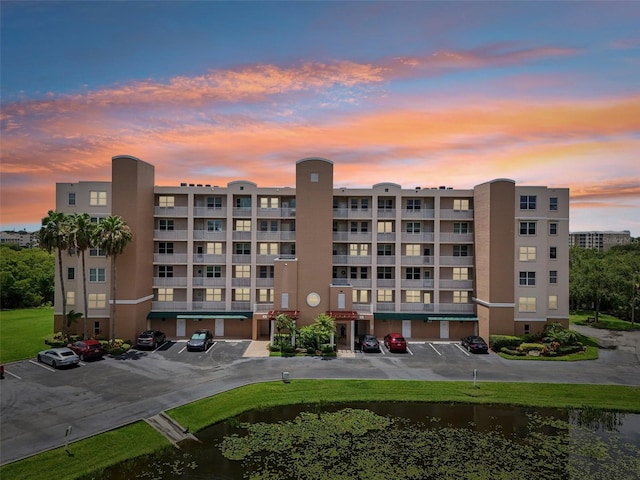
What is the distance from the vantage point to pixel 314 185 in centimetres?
4959

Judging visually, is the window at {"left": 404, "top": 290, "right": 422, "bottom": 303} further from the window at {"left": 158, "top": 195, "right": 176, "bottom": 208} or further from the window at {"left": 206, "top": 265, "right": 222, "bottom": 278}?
the window at {"left": 158, "top": 195, "right": 176, "bottom": 208}

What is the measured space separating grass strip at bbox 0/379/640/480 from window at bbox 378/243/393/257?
66.6ft

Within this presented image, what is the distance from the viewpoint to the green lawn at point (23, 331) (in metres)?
42.2

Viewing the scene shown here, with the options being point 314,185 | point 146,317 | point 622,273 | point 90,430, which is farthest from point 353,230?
point 622,273

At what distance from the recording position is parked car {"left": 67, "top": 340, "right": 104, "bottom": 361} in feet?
131

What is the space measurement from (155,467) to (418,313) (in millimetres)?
34859

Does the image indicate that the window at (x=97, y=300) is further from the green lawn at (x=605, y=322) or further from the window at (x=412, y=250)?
the green lawn at (x=605, y=322)

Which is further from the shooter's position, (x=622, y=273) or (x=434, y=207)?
(x=622, y=273)

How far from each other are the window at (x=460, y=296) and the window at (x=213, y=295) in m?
28.1

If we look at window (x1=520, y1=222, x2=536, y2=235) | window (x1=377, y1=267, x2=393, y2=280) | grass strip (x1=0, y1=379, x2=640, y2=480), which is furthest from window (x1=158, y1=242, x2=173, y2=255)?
window (x1=520, y1=222, x2=536, y2=235)

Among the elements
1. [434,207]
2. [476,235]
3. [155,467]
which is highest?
[434,207]

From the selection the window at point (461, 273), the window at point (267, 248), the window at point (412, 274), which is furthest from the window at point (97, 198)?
the window at point (461, 273)

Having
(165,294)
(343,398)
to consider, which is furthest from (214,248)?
(343,398)

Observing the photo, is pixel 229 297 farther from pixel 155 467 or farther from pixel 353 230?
pixel 155 467
